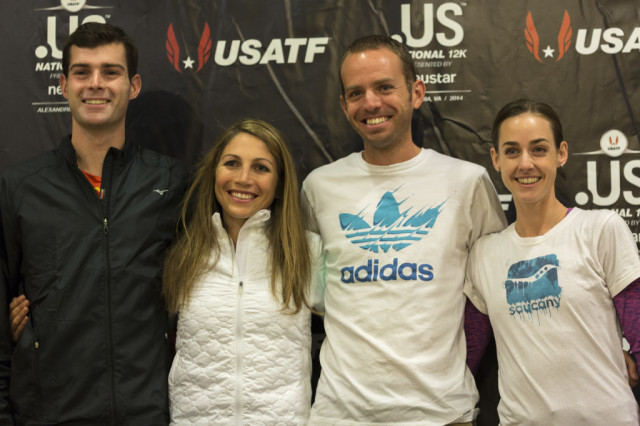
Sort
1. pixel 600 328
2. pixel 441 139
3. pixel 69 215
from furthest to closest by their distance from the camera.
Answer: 1. pixel 441 139
2. pixel 69 215
3. pixel 600 328

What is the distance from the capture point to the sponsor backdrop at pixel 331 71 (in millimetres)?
2629

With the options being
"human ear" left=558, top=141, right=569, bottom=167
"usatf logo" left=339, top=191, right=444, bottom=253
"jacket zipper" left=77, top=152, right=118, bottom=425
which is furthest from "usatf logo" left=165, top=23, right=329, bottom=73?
"human ear" left=558, top=141, right=569, bottom=167

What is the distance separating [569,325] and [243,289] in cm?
110

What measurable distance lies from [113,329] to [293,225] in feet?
2.38

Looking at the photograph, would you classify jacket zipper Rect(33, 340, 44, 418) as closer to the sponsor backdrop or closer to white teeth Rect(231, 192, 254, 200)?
white teeth Rect(231, 192, 254, 200)

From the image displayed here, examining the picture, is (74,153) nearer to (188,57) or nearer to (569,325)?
(188,57)

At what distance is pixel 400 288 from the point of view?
219cm

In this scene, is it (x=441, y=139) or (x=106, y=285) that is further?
(x=441, y=139)

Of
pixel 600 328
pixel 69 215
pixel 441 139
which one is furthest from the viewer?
pixel 441 139

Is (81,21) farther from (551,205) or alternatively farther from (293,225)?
(551,205)

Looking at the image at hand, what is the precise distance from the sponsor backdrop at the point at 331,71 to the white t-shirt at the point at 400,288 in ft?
1.38

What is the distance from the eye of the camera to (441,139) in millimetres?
2701

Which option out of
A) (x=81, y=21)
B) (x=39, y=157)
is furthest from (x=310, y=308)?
(x=81, y=21)

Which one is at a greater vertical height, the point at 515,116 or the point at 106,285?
the point at 515,116
